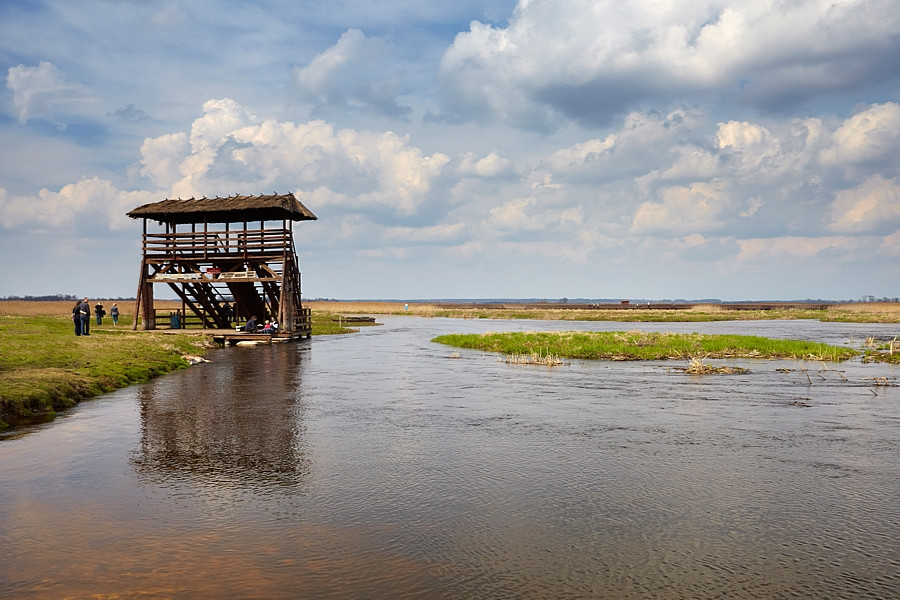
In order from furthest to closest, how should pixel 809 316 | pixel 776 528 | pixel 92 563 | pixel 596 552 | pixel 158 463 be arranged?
pixel 809 316 < pixel 158 463 < pixel 776 528 < pixel 596 552 < pixel 92 563

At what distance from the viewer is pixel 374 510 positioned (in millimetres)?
10938

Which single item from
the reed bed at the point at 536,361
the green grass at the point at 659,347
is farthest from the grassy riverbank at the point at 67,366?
the green grass at the point at 659,347

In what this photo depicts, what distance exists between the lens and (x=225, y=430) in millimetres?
17156

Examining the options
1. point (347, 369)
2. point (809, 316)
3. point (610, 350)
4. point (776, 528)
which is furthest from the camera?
point (809, 316)

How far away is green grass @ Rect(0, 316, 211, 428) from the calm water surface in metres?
1.33

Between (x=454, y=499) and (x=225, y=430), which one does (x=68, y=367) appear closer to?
(x=225, y=430)

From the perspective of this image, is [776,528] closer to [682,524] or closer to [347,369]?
[682,524]

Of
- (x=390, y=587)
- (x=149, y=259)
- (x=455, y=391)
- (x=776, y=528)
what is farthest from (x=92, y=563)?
(x=149, y=259)

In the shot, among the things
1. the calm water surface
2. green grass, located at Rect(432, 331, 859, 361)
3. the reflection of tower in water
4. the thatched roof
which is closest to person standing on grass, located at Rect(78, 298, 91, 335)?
the thatched roof

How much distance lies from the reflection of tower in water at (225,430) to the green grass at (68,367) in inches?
66.5

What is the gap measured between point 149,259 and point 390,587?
156ft

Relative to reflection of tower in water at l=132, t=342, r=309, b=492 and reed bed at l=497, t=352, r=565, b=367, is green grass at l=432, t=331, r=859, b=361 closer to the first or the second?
reed bed at l=497, t=352, r=565, b=367

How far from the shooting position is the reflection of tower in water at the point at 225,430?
13062 mm

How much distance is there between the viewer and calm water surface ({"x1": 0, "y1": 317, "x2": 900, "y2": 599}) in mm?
8383
